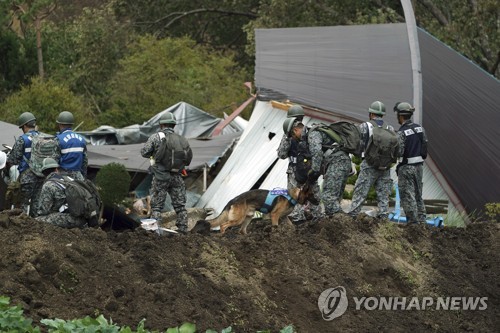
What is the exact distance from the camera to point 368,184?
616 inches

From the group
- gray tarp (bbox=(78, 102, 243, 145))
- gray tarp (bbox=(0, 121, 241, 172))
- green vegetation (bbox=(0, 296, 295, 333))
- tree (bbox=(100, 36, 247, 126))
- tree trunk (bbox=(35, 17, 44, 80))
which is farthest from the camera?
tree (bbox=(100, 36, 247, 126))

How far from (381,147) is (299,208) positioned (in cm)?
138

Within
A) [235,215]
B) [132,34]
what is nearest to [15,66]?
[132,34]

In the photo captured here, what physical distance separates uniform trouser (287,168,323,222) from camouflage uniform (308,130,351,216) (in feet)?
0.49

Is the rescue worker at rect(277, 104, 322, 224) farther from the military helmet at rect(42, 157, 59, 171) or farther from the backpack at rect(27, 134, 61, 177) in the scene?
the military helmet at rect(42, 157, 59, 171)

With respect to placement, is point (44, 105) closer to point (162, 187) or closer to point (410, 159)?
point (162, 187)

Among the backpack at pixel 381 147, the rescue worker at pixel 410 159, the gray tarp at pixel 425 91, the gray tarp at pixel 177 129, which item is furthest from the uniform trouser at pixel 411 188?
the gray tarp at pixel 177 129

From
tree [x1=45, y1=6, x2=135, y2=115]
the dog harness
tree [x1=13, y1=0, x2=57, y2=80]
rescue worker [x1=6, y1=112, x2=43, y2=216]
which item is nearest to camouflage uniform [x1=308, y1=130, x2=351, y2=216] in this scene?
the dog harness

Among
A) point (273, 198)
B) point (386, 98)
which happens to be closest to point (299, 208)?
point (273, 198)

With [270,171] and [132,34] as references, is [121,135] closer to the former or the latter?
[270,171]

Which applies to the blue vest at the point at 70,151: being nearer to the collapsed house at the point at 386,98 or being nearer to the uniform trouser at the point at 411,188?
the uniform trouser at the point at 411,188

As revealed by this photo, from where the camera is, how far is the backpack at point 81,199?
44.1 ft

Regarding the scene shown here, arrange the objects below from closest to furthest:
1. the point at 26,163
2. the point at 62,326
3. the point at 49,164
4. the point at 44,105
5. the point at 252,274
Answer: the point at 62,326
the point at 252,274
the point at 49,164
the point at 26,163
the point at 44,105

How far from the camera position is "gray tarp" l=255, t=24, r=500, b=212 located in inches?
840
